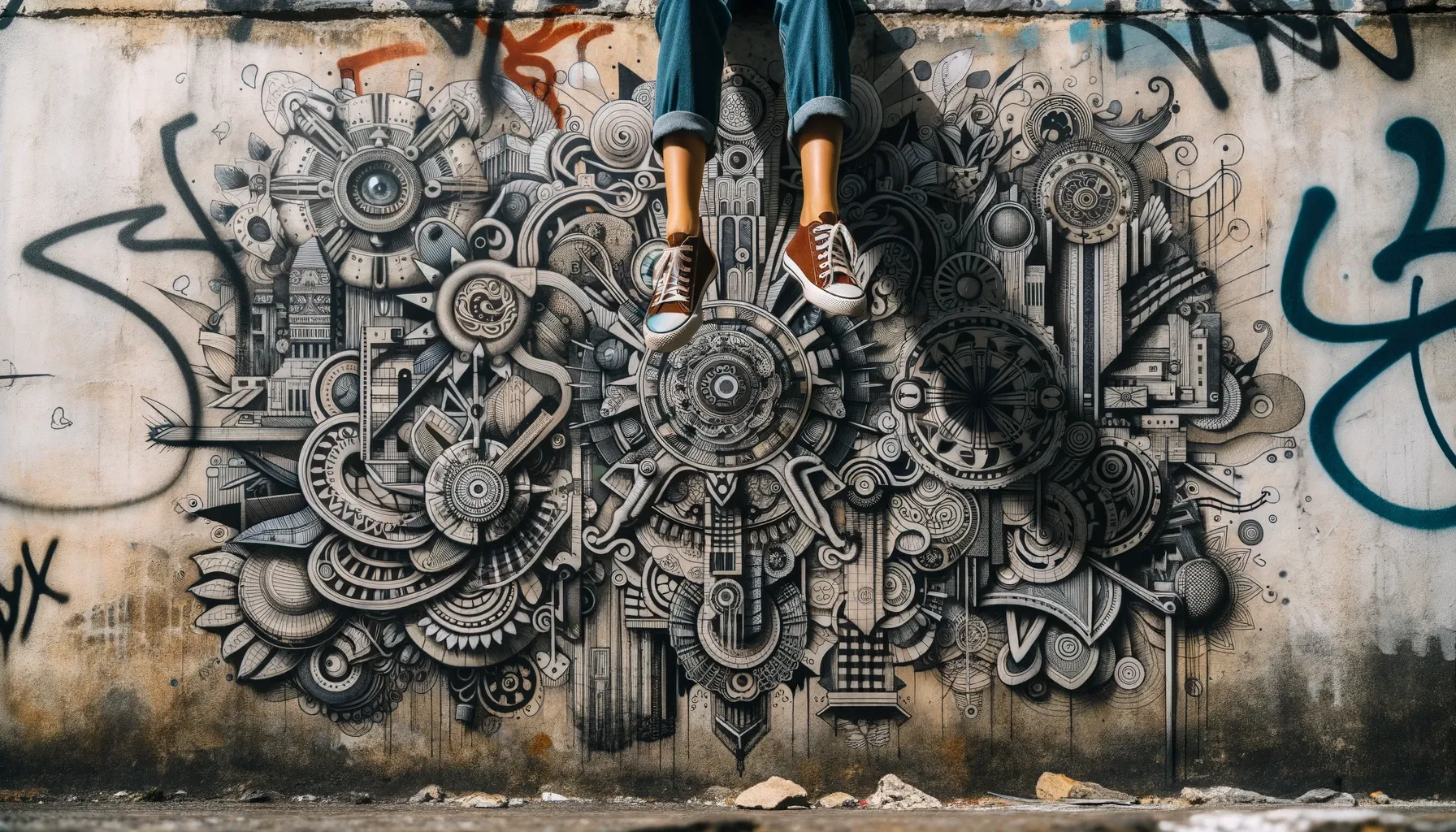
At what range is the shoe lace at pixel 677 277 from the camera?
3.07 m

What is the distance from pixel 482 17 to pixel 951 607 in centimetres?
294

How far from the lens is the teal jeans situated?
10.3 ft

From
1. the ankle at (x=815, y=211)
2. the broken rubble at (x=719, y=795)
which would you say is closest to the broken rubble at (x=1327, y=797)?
the broken rubble at (x=719, y=795)

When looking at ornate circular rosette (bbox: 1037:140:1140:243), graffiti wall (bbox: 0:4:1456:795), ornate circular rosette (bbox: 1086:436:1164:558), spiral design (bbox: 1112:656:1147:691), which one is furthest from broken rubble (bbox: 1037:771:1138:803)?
ornate circular rosette (bbox: 1037:140:1140:243)

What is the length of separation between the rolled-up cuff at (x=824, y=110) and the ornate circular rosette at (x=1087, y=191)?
36.3 inches

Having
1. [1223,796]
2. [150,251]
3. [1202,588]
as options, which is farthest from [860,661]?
[150,251]

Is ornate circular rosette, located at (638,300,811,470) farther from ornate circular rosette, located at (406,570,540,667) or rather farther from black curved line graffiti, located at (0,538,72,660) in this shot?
black curved line graffiti, located at (0,538,72,660)

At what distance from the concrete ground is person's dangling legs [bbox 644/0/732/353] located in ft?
5.13

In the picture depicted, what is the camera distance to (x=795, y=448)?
3553 mm

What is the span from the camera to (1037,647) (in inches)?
139

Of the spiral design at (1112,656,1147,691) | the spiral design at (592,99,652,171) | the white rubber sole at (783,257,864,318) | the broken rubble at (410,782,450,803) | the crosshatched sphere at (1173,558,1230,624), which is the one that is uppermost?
the spiral design at (592,99,652,171)

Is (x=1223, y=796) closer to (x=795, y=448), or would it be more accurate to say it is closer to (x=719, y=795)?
(x=719, y=795)

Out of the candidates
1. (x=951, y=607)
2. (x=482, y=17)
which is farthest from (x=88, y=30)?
(x=951, y=607)

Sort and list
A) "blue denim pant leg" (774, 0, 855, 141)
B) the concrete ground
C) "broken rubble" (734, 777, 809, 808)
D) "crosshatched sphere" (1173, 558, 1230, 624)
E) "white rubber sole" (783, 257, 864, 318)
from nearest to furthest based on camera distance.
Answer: the concrete ground, "white rubber sole" (783, 257, 864, 318), "blue denim pant leg" (774, 0, 855, 141), "broken rubble" (734, 777, 809, 808), "crosshatched sphere" (1173, 558, 1230, 624)
